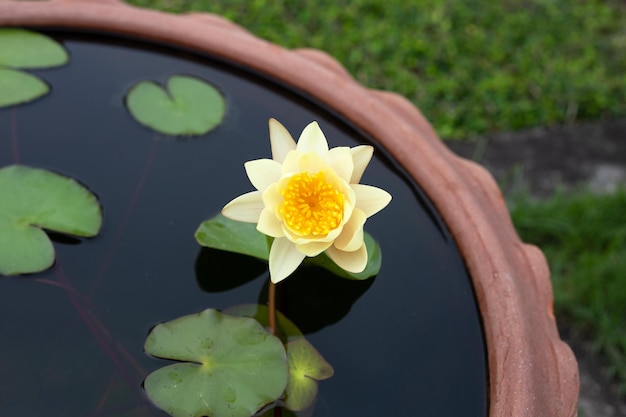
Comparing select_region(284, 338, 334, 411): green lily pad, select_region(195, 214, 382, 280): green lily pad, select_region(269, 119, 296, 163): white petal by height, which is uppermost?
select_region(269, 119, 296, 163): white petal

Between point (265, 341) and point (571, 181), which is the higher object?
point (265, 341)

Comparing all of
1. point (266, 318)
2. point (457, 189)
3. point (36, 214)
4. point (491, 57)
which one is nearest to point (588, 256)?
point (491, 57)

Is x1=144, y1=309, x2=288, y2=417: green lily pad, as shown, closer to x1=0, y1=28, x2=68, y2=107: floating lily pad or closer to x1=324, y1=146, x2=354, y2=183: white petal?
x1=324, y1=146, x2=354, y2=183: white petal

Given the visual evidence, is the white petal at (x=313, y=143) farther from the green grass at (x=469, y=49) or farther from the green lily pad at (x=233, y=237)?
the green grass at (x=469, y=49)

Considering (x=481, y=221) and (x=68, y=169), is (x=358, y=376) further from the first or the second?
(x=68, y=169)

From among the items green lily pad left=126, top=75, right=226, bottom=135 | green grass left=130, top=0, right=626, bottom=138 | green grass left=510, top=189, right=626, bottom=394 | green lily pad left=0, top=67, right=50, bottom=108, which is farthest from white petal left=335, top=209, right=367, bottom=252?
green grass left=130, top=0, right=626, bottom=138

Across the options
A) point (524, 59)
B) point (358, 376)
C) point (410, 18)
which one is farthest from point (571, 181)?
point (358, 376)
